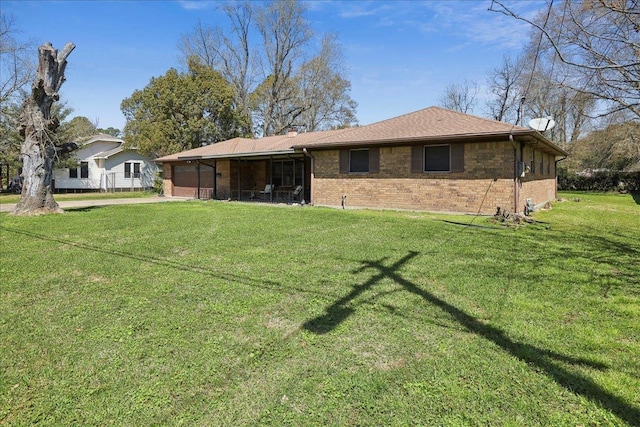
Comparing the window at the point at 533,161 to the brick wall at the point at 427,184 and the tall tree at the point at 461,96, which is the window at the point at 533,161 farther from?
the tall tree at the point at 461,96

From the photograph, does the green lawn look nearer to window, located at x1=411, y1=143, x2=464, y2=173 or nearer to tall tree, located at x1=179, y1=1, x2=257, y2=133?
window, located at x1=411, y1=143, x2=464, y2=173

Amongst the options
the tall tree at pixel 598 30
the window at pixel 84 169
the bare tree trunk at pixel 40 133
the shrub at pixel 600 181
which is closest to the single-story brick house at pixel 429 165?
the tall tree at pixel 598 30

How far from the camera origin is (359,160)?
14781 mm

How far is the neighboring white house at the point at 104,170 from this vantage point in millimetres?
30797

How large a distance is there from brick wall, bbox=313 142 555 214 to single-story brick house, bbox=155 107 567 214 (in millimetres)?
28

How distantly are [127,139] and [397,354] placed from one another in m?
32.7

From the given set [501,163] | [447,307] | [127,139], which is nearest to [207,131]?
[127,139]

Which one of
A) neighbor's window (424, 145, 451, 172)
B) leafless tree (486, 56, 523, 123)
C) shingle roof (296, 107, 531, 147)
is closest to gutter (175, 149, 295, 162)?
shingle roof (296, 107, 531, 147)

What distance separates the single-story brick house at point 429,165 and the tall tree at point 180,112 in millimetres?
11921

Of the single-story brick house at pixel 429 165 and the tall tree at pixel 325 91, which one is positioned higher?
the tall tree at pixel 325 91

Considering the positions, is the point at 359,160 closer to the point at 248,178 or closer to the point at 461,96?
the point at 248,178

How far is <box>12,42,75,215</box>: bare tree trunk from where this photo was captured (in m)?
12.0

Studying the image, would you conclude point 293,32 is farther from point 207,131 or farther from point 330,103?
point 207,131

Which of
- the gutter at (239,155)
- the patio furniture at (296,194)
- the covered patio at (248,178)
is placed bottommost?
the patio furniture at (296,194)
